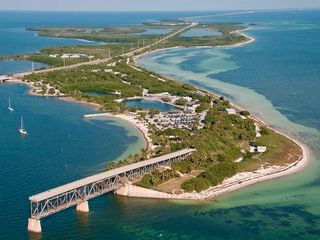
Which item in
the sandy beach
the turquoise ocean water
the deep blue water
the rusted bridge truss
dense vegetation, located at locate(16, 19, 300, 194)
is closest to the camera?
the rusted bridge truss

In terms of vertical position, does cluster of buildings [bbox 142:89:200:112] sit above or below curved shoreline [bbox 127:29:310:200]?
above

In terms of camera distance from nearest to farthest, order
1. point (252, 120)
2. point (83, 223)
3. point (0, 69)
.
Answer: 1. point (83, 223)
2. point (252, 120)
3. point (0, 69)

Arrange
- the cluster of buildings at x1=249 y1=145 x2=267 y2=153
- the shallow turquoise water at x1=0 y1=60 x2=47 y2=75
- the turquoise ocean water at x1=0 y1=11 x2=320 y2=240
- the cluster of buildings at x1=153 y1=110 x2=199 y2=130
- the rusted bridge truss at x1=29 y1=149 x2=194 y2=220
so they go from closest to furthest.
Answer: the rusted bridge truss at x1=29 y1=149 x2=194 y2=220 < the turquoise ocean water at x1=0 y1=11 x2=320 y2=240 < the cluster of buildings at x1=249 y1=145 x2=267 y2=153 < the cluster of buildings at x1=153 y1=110 x2=199 y2=130 < the shallow turquoise water at x1=0 y1=60 x2=47 y2=75

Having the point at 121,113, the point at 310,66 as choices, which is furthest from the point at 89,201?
the point at 310,66

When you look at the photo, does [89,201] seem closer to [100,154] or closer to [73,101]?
[100,154]

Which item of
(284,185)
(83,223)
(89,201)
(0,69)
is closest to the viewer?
(83,223)

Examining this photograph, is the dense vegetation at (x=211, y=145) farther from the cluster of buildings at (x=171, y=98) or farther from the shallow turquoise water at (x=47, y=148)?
the cluster of buildings at (x=171, y=98)

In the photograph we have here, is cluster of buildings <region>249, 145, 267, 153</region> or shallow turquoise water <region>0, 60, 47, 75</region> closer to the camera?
cluster of buildings <region>249, 145, 267, 153</region>

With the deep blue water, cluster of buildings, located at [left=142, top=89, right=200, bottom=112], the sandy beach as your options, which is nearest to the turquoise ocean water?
the sandy beach

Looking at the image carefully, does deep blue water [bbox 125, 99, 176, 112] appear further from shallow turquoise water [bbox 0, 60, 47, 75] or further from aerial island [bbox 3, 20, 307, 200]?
shallow turquoise water [bbox 0, 60, 47, 75]
